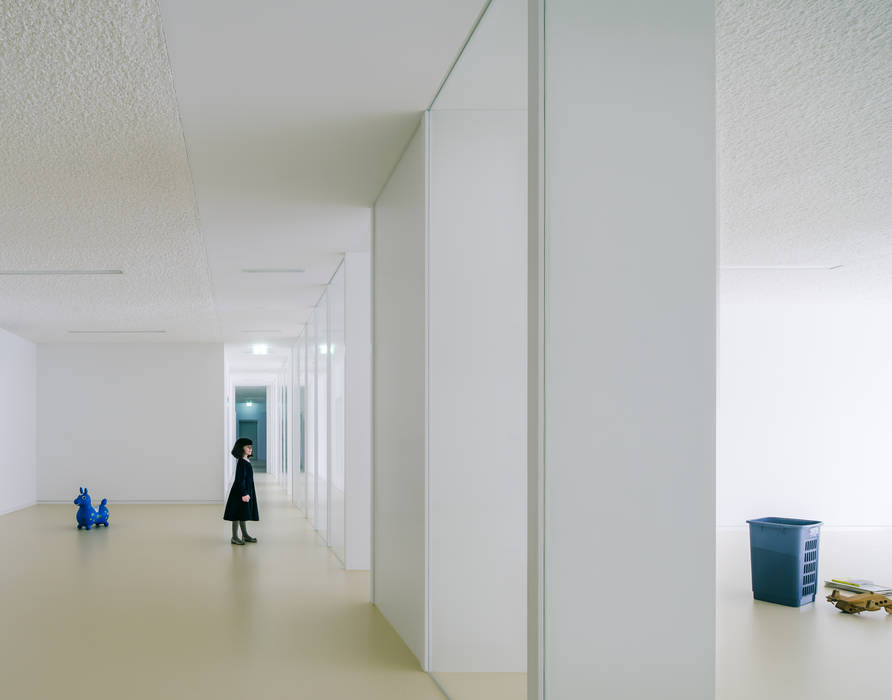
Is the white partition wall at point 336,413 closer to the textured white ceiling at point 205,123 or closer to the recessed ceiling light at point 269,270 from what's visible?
the recessed ceiling light at point 269,270

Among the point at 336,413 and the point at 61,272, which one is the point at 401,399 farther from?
the point at 61,272

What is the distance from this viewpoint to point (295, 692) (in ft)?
15.5

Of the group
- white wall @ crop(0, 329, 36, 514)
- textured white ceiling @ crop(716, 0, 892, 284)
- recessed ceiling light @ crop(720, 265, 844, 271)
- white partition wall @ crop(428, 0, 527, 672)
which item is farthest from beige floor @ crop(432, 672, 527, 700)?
white wall @ crop(0, 329, 36, 514)

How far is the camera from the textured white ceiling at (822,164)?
1.33 m

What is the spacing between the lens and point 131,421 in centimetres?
1883

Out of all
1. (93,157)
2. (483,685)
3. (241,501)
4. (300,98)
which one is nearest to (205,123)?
(300,98)

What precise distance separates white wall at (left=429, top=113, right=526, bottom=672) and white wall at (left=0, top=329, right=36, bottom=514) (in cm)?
1410

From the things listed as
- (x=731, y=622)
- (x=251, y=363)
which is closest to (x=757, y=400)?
(x=731, y=622)

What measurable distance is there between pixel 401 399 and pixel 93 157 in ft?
8.75

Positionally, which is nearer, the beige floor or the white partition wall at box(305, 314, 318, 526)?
the beige floor

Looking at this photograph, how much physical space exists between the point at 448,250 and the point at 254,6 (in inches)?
72.5

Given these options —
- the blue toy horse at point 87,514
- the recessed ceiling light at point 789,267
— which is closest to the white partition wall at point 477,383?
the recessed ceiling light at point 789,267

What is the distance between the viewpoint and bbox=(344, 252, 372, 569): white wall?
29.8ft

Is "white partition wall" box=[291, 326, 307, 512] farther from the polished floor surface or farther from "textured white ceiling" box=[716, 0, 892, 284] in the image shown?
"textured white ceiling" box=[716, 0, 892, 284]
